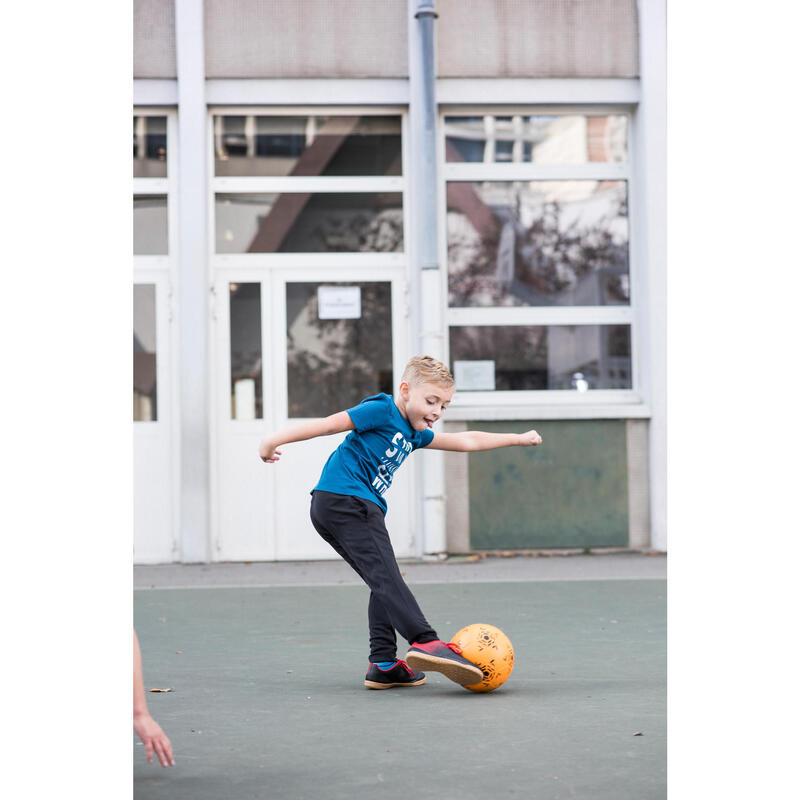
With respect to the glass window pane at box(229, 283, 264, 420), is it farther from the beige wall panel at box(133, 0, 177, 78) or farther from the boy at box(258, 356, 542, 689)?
the boy at box(258, 356, 542, 689)

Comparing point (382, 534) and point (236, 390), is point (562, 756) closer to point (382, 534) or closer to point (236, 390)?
point (382, 534)

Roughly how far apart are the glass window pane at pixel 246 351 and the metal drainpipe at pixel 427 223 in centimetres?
138

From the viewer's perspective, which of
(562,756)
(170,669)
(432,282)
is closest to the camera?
(562,756)

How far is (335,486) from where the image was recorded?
536cm

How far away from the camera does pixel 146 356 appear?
10.3 m

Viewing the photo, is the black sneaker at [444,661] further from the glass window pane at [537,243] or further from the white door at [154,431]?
the glass window pane at [537,243]

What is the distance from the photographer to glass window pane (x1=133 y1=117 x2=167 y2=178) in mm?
10289

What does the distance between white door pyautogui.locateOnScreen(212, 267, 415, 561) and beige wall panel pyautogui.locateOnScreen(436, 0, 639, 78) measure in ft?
6.22

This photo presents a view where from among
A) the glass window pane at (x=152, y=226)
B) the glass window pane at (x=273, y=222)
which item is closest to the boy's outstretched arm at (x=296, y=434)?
the glass window pane at (x=273, y=222)

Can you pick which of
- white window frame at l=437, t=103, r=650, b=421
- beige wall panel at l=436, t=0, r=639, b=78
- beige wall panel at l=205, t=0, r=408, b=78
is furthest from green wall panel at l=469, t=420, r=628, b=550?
beige wall panel at l=205, t=0, r=408, b=78

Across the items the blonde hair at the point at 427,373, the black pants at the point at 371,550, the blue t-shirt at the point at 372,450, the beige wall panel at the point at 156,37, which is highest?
the beige wall panel at the point at 156,37

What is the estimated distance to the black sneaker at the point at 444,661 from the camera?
4887mm
